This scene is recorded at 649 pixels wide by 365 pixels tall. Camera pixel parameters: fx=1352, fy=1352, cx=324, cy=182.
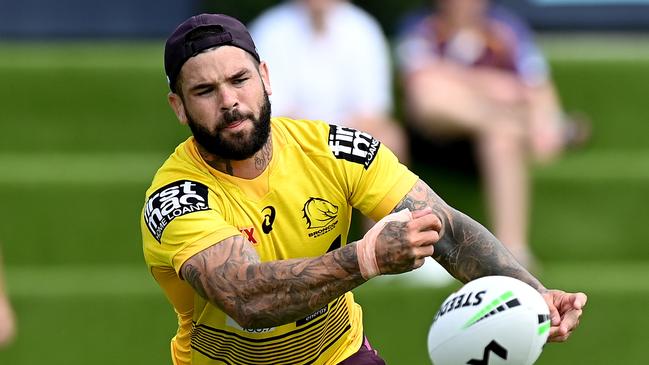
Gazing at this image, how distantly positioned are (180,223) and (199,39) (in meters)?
0.64

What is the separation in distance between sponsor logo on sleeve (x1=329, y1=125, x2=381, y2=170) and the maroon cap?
0.45m

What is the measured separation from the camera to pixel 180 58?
470cm

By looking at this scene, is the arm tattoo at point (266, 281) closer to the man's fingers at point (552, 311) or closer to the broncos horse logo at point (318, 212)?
the broncos horse logo at point (318, 212)

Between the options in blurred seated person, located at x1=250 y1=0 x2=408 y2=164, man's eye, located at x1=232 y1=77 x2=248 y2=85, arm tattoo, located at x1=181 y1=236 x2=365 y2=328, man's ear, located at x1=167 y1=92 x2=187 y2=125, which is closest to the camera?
arm tattoo, located at x1=181 y1=236 x2=365 y2=328

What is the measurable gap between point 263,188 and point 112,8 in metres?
5.63

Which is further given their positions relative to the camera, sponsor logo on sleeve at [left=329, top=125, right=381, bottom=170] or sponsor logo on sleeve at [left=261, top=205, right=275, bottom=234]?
sponsor logo on sleeve at [left=329, top=125, right=381, bottom=170]

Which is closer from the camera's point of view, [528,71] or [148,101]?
[528,71]

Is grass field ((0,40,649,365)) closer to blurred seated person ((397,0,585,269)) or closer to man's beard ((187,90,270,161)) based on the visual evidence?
blurred seated person ((397,0,585,269))

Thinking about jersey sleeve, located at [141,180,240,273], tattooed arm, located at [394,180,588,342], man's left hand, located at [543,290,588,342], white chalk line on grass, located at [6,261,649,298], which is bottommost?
white chalk line on grass, located at [6,261,649,298]

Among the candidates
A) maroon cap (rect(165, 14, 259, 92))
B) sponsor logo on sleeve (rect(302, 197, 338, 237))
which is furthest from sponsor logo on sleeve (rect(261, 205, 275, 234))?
maroon cap (rect(165, 14, 259, 92))

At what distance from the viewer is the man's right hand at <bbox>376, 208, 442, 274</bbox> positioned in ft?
13.6

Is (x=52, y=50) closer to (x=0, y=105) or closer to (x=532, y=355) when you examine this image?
(x=0, y=105)

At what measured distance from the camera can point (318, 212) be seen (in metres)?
4.87

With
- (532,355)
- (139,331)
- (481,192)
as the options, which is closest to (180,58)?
(532,355)
